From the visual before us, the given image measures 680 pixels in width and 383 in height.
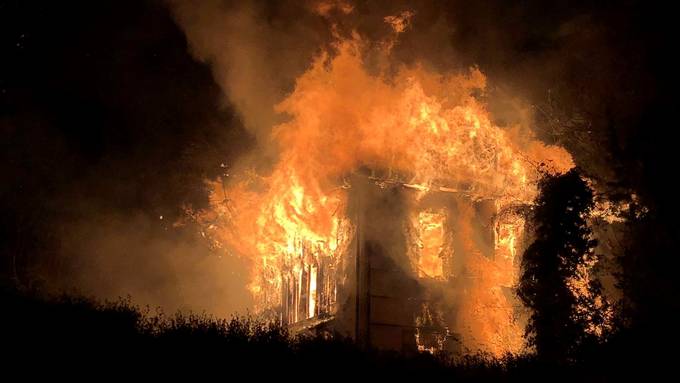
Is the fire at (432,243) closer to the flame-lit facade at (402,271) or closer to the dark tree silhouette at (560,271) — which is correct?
the flame-lit facade at (402,271)

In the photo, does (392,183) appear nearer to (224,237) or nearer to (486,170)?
(486,170)

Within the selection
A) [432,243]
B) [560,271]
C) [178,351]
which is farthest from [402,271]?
[178,351]

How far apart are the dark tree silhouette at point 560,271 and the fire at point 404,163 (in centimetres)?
193

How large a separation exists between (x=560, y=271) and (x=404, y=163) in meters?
4.38

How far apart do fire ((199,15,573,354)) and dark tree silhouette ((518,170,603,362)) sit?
1.93 m

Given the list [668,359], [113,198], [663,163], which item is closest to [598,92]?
[663,163]

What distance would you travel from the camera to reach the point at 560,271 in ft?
35.1

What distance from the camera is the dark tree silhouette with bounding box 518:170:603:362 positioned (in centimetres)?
1032

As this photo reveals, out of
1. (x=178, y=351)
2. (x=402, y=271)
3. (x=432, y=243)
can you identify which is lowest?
(x=178, y=351)

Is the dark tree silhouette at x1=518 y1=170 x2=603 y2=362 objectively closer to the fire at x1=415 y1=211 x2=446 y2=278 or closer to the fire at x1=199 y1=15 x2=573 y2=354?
the fire at x1=199 y1=15 x2=573 y2=354

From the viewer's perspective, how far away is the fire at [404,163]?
44.8 ft

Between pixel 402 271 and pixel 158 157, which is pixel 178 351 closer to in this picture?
pixel 402 271

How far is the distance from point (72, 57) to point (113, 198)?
161 inches

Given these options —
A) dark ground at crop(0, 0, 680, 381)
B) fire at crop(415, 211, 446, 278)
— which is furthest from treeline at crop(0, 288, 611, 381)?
fire at crop(415, 211, 446, 278)
